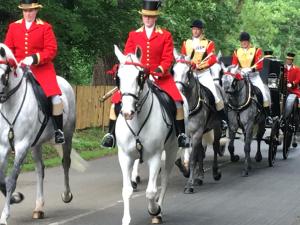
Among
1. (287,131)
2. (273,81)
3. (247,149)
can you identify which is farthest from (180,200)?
(287,131)

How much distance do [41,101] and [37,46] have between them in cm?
82

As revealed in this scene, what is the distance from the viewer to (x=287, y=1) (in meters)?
61.1

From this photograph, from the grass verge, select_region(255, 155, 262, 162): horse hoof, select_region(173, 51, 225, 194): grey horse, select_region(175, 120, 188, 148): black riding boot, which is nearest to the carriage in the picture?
select_region(255, 155, 262, 162): horse hoof

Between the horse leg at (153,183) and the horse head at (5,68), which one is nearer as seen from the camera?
the horse head at (5,68)

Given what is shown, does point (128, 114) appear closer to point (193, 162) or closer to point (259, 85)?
point (193, 162)

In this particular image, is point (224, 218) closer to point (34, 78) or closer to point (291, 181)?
point (34, 78)

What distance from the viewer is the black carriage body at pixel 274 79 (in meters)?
18.7

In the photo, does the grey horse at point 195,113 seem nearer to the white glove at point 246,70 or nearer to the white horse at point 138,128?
the white glove at point 246,70

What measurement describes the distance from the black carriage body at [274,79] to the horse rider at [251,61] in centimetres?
117

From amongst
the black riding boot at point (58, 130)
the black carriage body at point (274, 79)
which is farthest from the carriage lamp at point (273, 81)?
the black riding boot at point (58, 130)

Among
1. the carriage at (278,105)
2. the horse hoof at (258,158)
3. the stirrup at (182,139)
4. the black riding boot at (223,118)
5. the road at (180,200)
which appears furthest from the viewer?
the horse hoof at (258,158)

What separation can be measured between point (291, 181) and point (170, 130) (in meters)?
5.69

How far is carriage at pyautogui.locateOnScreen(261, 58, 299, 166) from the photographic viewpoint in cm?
1831

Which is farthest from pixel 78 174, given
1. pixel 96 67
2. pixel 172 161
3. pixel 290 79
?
pixel 96 67
